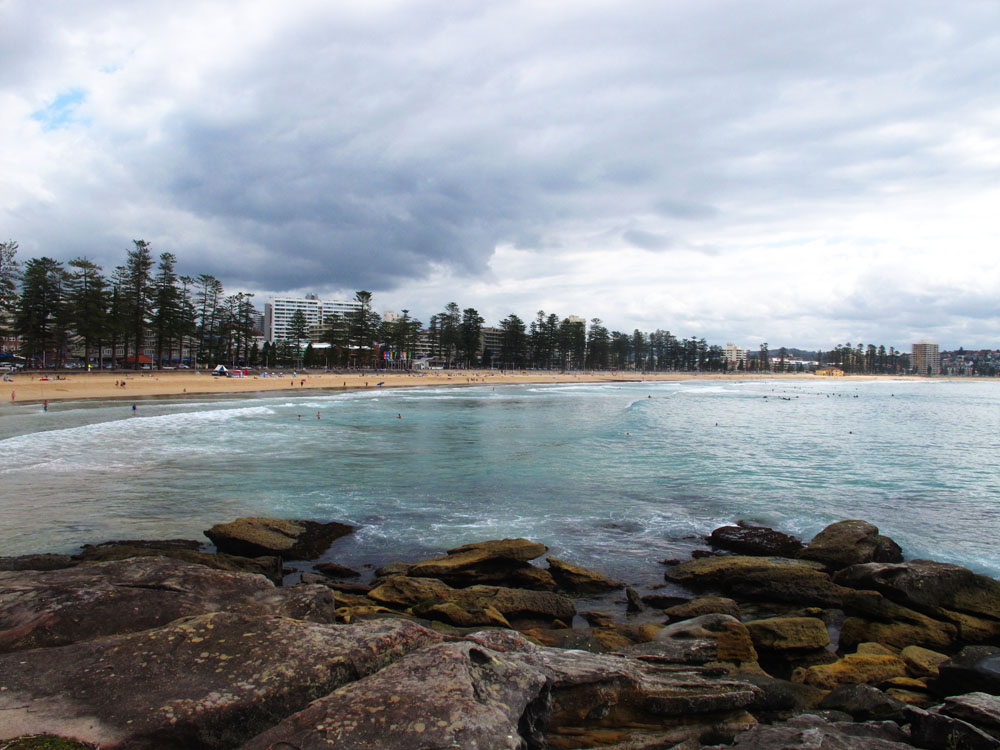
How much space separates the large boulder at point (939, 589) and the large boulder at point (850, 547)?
4.75 feet

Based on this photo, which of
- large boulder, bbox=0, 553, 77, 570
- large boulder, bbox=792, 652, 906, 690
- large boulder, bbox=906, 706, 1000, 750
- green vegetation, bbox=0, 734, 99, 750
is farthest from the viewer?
large boulder, bbox=0, 553, 77, 570

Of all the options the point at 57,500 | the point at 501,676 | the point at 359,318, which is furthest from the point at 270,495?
the point at 359,318

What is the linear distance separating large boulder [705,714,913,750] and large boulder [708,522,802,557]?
620 cm

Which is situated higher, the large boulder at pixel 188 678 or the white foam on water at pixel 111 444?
the large boulder at pixel 188 678

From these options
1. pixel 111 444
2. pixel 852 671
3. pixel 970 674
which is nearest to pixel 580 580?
pixel 852 671

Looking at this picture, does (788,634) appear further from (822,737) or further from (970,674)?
(822,737)

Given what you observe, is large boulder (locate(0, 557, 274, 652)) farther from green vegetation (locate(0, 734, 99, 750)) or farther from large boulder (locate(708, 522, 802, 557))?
large boulder (locate(708, 522, 802, 557))

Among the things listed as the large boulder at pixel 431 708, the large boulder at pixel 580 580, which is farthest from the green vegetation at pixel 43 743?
the large boulder at pixel 580 580

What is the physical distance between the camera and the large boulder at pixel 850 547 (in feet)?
30.8

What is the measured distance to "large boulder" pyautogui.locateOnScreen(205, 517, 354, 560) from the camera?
937cm

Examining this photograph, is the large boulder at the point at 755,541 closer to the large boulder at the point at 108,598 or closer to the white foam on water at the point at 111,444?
the large boulder at the point at 108,598

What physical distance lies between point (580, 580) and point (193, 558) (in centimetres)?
580

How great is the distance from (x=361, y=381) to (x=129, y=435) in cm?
4690

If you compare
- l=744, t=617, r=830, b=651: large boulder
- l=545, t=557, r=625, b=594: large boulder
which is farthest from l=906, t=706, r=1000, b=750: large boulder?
l=545, t=557, r=625, b=594: large boulder
